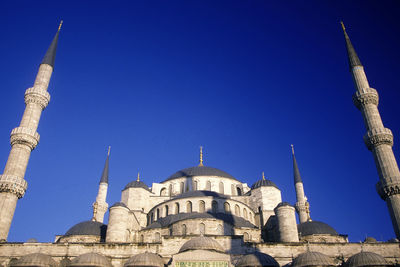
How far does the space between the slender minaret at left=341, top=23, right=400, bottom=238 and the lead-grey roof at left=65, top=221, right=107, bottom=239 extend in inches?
646

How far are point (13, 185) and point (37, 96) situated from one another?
6.45 meters

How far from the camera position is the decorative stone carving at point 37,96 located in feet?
71.2

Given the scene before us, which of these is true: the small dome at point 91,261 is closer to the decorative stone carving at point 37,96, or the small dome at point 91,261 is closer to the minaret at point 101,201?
the minaret at point 101,201

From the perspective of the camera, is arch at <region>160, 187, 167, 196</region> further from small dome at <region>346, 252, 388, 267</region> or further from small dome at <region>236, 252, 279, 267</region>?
small dome at <region>346, 252, 388, 267</region>

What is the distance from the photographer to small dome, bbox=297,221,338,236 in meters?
19.5

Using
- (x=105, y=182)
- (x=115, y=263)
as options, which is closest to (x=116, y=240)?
(x=115, y=263)

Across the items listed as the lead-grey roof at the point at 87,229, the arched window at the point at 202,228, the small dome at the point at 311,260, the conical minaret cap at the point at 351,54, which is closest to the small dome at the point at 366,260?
the small dome at the point at 311,260

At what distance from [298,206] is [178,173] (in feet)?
33.6

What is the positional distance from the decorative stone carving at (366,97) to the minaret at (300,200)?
7862mm

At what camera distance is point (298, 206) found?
25.1 meters

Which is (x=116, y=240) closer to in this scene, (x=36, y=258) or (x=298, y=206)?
(x=36, y=258)

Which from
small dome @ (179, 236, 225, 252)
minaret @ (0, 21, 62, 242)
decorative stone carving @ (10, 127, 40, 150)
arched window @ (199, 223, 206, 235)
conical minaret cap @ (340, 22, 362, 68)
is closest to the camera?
small dome @ (179, 236, 225, 252)

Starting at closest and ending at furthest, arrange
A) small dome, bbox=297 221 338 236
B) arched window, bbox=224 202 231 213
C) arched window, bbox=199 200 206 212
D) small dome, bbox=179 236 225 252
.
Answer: small dome, bbox=179 236 225 252 < small dome, bbox=297 221 338 236 < arched window, bbox=199 200 206 212 < arched window, bbox=224 202 231 213

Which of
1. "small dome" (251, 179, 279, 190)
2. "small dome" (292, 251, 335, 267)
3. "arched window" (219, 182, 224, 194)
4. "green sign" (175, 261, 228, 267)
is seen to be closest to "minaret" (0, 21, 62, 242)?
"green sign" (175, 261, 228, 267)
